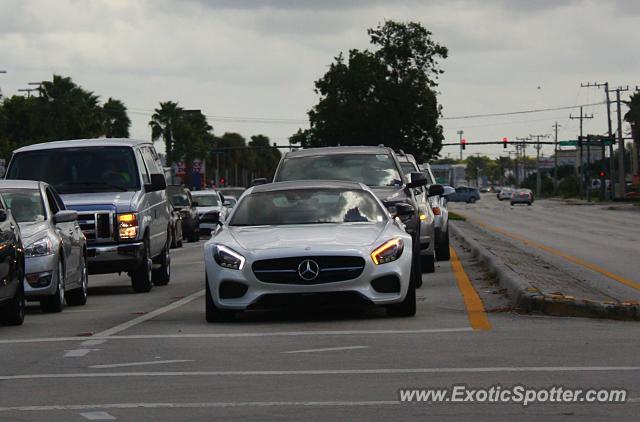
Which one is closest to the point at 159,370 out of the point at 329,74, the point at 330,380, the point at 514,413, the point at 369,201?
the point at 330,380

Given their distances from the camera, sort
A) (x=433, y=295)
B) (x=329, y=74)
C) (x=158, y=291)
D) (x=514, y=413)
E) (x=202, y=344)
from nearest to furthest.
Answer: (x=514, y=413)
(x=202, y=344)
(x=433, y=295)
(x=158, y=291)
(x=329, y=74)

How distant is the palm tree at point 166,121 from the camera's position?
5028 inches

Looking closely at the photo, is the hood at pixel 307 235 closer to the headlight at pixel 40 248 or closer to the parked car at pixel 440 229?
the headlight at pixel 40 248

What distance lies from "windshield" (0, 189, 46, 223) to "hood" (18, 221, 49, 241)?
0.20m

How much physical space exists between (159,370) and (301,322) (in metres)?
3.64

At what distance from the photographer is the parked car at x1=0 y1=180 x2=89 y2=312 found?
53.7 ft

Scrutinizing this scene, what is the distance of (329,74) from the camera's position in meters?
111

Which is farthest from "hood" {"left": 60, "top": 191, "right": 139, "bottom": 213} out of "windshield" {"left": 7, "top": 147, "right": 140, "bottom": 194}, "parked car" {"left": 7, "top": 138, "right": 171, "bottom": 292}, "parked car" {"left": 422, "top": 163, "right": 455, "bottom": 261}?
"parked car" {"left": 422, "top": 163, "right": 455, "bottom": 261}

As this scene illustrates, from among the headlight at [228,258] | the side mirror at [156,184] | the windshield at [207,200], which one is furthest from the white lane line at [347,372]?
the windshield at [207,200]

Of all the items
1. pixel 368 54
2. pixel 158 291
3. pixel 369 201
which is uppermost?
pixel 368 54

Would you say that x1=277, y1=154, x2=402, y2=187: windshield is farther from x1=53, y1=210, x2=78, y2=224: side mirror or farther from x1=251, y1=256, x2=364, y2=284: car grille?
x1=251, y1=256, x2=364, y2=284: car grille

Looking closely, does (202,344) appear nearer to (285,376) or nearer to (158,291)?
(285,376)

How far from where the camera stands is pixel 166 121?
5069 inches

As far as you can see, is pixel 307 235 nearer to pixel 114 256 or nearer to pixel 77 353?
pixel 77 353
